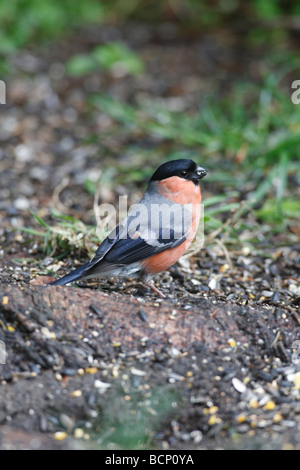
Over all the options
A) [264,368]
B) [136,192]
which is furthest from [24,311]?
[136,192]

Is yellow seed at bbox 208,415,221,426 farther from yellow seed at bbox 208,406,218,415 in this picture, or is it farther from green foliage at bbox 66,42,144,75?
green foliage at bbox 66,42,144,75

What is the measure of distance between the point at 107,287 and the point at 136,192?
6.58 feet

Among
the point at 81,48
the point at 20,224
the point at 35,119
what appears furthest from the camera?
the point at 81,48

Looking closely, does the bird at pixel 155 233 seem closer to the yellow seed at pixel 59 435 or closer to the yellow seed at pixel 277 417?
the yellow seed at pixel 59 435

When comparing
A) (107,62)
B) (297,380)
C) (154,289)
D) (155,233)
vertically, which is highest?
(107,62)

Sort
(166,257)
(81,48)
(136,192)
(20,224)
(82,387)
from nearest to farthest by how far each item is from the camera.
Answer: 1. (82,387)
2. (166,257)
3. (20,224)
4. (136,192)
5. (81,48)

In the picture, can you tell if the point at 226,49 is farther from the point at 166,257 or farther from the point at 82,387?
the point at 82,387

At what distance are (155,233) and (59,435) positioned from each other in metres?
1.40

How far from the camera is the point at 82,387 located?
10.1 ft

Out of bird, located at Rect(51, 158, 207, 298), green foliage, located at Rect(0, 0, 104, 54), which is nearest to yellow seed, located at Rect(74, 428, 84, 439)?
bird, located at Rect(51, 158, 207, 298)

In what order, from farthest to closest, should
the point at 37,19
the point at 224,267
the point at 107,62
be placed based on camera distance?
1. the point at 37,19
2. the point at 107,62
3. the point at 224,267

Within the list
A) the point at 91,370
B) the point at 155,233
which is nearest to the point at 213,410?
the point at 91,370

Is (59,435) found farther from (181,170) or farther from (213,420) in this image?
(181,170)

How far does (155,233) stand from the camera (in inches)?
151
